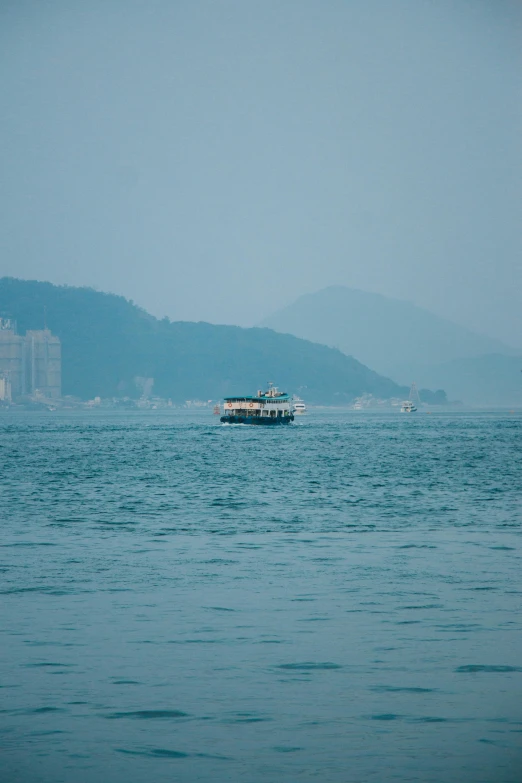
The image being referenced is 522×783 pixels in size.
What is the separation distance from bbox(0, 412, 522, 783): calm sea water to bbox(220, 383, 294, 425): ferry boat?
441ft

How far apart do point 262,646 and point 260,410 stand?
16018cm

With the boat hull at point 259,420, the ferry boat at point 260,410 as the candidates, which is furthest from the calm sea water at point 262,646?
the ferry boat at point 260,410

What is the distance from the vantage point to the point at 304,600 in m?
21.9

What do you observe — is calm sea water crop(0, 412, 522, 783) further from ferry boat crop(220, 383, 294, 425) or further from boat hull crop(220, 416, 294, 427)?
ferry boat crop(220, 383, 294, 425)

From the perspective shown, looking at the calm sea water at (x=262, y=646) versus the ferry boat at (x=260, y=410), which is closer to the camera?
the calm sea water at (x=262, y=646)

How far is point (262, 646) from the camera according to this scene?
→ 697 inches

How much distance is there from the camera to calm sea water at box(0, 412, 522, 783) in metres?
12.5

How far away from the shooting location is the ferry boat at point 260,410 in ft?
577

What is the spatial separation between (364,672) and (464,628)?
3.53m

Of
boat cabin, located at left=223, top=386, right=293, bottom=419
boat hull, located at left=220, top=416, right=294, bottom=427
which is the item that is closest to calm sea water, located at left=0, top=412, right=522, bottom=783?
boat hull, located at left=220, top=416, right=294, bottom=427

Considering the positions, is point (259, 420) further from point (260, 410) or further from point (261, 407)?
point (261, 407)

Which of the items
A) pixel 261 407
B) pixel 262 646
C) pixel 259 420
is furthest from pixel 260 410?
pixel 262 646

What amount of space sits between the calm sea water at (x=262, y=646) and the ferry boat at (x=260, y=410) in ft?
441

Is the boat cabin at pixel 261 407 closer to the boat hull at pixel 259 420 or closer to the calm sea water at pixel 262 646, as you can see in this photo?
the boat hull at pixel 259 420
